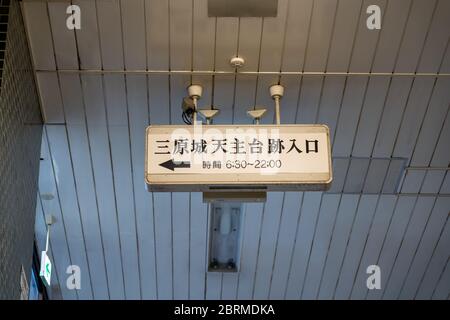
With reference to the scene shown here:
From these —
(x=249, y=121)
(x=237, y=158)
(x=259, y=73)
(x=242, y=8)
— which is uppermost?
(x=242, y=8)

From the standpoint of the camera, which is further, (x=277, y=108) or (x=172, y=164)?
(x=277, y=108)

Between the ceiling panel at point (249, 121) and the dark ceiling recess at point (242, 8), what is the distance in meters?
0.04

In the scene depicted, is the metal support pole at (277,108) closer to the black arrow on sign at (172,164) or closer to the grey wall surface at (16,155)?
the black arrow on sign at (172,164)

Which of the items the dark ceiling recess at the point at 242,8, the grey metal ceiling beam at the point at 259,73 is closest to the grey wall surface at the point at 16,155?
the grey metal ceiling beam at the point at 259,73

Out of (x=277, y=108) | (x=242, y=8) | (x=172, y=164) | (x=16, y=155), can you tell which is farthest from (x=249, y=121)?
(x=16, y=155)

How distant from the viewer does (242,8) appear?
3416 millimetres

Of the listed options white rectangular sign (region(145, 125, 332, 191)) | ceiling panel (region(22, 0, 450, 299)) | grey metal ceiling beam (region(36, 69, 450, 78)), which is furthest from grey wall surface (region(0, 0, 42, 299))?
white rectangular sign (region(145, 125, 332, 191))

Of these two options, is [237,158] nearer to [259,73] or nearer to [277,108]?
[277,108]

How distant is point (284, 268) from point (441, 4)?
230cm

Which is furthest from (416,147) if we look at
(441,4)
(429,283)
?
(429,283)

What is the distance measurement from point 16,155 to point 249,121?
4.48 feet

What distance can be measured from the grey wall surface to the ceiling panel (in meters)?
0.19

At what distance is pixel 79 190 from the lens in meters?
4.29

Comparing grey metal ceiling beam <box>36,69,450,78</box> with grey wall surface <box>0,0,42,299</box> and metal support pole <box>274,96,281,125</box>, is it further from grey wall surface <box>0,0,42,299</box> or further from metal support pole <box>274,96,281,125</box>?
grey wall surface <box>0,0,42,299</box>
